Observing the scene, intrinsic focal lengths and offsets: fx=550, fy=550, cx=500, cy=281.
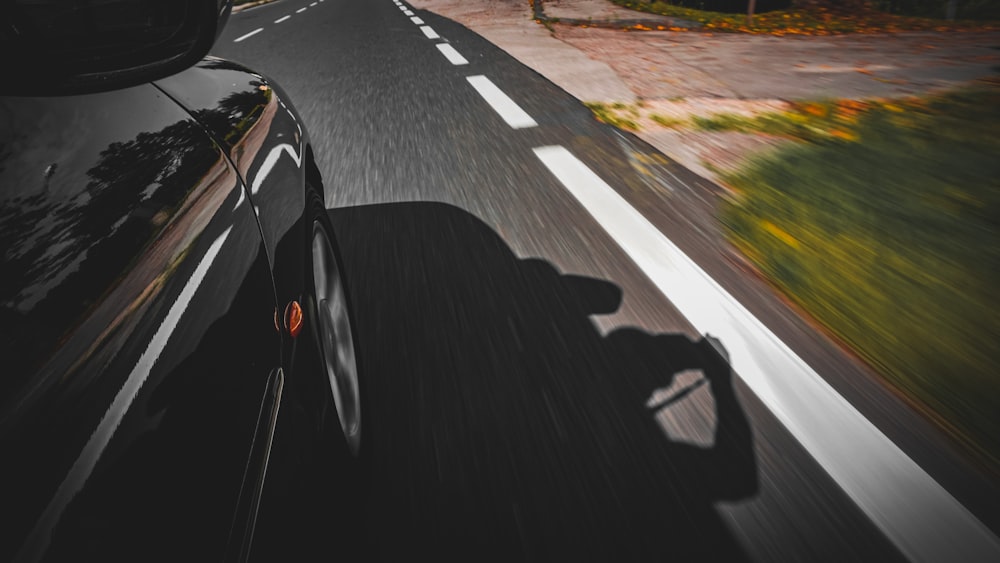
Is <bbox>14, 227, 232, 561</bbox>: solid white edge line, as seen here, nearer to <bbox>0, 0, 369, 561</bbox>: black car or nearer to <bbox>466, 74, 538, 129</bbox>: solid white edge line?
<bbox>0, 0, 369, 561</bbox>: black car

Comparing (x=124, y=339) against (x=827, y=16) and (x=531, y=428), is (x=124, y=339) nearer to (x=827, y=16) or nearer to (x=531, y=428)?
(x=531, y=428)

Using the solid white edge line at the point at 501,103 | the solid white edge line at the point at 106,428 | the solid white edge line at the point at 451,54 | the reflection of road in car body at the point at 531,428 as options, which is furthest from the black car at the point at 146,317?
the solid white edge line at the point at 451,54

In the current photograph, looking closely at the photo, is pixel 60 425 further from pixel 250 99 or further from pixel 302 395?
pixel 250 99

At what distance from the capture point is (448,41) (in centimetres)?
966

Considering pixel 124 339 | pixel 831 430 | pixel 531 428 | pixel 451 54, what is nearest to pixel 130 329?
pixel 124 339

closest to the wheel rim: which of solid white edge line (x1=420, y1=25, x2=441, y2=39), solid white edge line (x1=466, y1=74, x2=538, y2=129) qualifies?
solid white edge line (x1=466, y1=74, x2=538, y2=129)

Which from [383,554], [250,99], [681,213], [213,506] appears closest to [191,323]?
[213,506]

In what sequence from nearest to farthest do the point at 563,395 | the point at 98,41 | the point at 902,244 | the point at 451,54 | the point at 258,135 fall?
the point at 98,41 < the point at 258,135 < the point at 563,395 < the point at 902,244 < the point at 451,54

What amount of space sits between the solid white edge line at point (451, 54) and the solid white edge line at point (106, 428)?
7.46 metres

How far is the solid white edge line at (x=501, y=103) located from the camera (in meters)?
4.97

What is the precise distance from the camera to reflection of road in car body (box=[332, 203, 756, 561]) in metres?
1.42

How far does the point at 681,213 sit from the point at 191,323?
2819 millimetres

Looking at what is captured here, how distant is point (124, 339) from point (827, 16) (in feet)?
51.9

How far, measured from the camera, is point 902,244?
8.32ft
